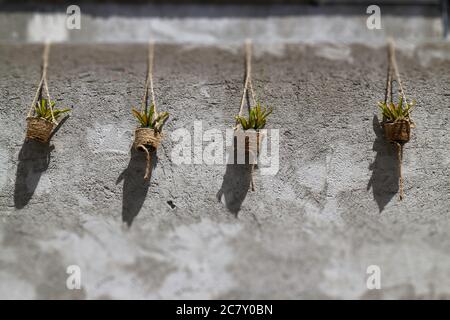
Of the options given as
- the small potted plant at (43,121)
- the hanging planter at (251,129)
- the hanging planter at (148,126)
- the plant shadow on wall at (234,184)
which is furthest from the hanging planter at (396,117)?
the small potted plant at (43,121)

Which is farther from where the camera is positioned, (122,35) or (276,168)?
(122,35)

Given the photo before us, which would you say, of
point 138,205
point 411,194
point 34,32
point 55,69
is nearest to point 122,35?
point 34,32

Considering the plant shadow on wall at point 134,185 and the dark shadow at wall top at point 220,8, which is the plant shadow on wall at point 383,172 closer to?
the plant shadow on wall at point 134,185

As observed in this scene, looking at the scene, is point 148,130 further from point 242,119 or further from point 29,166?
point 29,166

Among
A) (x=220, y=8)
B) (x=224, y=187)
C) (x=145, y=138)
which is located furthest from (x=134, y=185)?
(x=220, y=8)

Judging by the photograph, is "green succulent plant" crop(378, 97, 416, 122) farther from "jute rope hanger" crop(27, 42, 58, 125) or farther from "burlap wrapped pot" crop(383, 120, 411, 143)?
"jute rope hanger" crop(27, 42, 58, 125)
